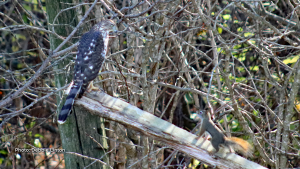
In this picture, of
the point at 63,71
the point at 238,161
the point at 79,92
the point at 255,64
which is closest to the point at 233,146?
the point at 238,161

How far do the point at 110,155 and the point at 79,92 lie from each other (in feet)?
5.91

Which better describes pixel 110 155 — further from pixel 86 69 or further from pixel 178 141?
pixel 178 141

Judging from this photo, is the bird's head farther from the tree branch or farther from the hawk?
the tree branch

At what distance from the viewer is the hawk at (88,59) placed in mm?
3402

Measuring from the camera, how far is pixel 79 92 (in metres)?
3.40

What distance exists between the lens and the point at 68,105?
3.28 metres

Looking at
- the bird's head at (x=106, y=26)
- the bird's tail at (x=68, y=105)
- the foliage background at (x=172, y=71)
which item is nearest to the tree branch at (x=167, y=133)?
the bird's tail at (x=68, y=105)

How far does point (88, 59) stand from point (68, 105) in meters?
0.84

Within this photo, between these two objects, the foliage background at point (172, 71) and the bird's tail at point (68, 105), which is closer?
the bird's tail at point (68, 105)

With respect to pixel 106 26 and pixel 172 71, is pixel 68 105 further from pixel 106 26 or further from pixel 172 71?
pixel 172 71

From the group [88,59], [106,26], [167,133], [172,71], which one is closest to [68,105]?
[88,59]

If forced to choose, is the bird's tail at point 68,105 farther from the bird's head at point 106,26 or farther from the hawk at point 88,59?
the bird's head at point 106,26

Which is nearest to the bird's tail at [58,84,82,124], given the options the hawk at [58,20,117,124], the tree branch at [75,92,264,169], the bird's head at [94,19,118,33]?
the hawk at [58,20,117,124]

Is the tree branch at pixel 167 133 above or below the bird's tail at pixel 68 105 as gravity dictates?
below
